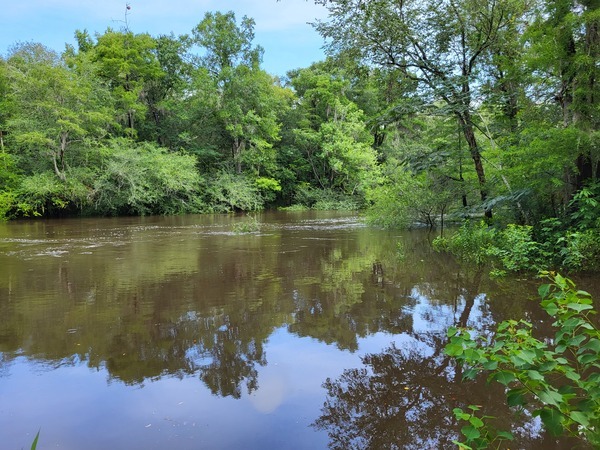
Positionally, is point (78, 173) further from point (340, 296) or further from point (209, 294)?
point (340, 296)

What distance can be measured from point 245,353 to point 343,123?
33.7 m

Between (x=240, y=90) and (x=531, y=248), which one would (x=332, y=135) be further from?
(x=531, y=248)

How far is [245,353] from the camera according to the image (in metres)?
4.81

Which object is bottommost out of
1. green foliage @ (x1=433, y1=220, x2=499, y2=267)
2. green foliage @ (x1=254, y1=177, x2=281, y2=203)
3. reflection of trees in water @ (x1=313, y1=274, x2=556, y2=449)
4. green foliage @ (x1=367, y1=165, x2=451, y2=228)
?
reflection of trees in water @ (x1=313, y1=274, x2=556, y2=449)

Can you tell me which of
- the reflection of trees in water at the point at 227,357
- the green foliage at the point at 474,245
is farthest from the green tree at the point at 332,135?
the reflection of trees in water at the point at 227,357

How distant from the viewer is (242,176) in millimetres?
34969

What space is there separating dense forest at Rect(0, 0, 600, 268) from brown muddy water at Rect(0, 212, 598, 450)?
2.52 metres

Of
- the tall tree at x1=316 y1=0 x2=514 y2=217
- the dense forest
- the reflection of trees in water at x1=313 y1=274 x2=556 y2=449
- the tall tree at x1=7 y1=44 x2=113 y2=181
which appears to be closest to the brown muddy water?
the reflection of trees in water at x1=313 y1=274 x2=556 y2=449

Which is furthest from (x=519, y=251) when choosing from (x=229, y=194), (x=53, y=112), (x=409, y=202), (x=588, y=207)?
(x=229, y=194)

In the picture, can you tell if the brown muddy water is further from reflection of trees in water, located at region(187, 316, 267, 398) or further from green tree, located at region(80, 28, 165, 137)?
green tree, located at region(80, 28, 165, 137)

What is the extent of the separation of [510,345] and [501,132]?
39.0 feet

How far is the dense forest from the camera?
828 cm

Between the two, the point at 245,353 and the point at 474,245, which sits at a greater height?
the point at 474,245

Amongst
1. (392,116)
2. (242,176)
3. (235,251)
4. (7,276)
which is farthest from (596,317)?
(242,176)
